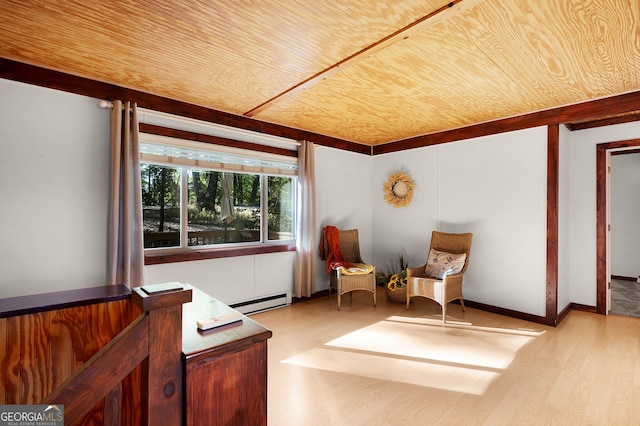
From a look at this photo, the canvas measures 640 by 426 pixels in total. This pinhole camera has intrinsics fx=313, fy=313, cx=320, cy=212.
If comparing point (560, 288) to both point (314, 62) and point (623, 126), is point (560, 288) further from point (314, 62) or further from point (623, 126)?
point (314, 62)

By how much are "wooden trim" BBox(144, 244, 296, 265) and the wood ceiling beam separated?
1786mm

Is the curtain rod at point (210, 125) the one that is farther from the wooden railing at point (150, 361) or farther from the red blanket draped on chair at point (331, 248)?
the wooden railing at point (150, 361)

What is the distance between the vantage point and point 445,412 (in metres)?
1.99

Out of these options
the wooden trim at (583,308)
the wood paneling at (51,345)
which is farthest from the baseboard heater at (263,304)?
the wooden trim at (583,308)

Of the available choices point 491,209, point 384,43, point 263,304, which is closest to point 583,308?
point 491,209

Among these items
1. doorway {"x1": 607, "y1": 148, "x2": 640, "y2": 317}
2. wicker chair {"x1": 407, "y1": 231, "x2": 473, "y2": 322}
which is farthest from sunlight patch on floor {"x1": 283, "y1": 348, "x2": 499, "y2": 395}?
doorway {"x1": 607, "y1": 148, "x2": 640, "y2": 317}

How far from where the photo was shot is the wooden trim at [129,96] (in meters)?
2.46

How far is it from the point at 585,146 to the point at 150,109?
5.11 metres

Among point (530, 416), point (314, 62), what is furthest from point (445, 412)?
point (314, 62)

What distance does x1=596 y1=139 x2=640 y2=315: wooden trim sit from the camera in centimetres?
379

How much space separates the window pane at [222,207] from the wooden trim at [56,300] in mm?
1906

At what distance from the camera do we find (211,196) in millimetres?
3705

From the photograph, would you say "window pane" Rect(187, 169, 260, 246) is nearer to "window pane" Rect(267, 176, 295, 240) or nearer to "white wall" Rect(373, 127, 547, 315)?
"window pane" Rect(267, 176, 295, 240)

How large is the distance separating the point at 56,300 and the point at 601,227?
524 cm
